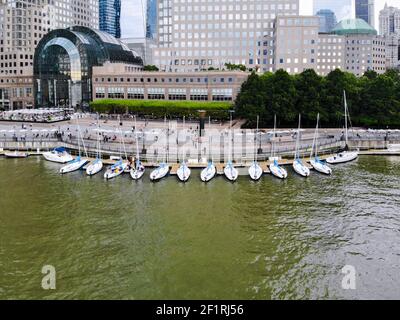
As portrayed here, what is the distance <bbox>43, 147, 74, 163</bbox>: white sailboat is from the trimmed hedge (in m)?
44.0

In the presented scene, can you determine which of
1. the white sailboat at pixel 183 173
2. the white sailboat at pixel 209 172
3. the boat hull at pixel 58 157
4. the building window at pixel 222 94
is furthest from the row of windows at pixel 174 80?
the white sailboat at pixel 183 173

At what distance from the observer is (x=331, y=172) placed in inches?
2889

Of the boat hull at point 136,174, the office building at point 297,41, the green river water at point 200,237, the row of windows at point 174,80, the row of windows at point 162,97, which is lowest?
the green river water at point 200,237

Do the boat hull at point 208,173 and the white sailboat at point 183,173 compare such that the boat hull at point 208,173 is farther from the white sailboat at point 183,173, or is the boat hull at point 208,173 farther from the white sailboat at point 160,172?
the white sailboat at point 160,172

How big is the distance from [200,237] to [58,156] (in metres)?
45.8

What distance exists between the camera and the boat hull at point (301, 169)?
234ft

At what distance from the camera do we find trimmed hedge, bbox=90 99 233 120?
124 meters

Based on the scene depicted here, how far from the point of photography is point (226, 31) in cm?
16362

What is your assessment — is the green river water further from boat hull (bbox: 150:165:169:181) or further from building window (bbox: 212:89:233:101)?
building window (bbox: 212:89:233:101)

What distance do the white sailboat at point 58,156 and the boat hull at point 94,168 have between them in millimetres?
8339

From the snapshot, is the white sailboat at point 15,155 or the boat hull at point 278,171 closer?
the boat hull at point 278,171

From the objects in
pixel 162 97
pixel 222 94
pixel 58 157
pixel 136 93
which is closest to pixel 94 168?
pixel 58 157

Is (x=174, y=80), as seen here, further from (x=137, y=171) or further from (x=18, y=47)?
(x=18, y=47)
